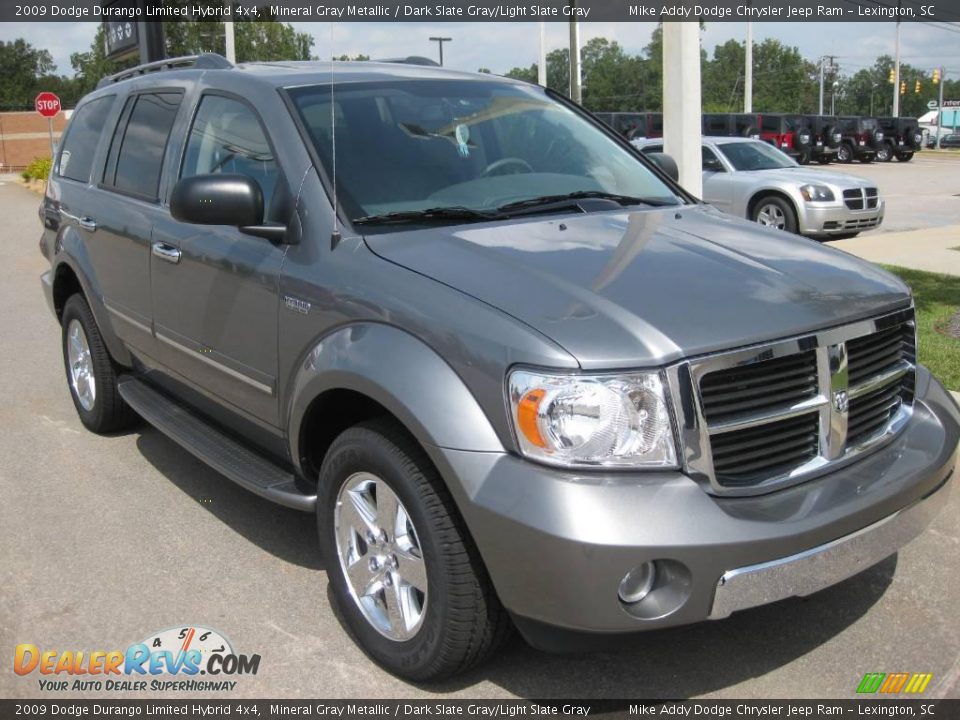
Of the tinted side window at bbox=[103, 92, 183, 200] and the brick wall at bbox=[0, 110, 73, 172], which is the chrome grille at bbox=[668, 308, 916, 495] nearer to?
the tinted side window at bbox=[103, 92, 183, 200]

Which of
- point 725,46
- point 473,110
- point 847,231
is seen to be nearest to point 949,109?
point 725,46

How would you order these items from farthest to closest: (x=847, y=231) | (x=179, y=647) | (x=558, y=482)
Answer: (x=847, y=231) → (x=179, y=647) → (x=558, y=482)

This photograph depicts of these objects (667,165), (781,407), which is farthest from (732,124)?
(781,407)

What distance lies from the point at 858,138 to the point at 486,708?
127 ft

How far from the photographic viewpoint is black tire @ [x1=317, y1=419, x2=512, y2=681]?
280 centimetres

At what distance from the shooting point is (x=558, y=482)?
256 cm

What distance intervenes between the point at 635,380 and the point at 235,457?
1952mm

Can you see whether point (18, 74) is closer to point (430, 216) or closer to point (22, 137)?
point (22, 137)

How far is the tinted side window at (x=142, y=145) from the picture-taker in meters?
4.60

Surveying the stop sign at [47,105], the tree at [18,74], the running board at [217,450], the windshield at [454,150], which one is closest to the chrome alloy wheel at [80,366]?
the running board at [217,450]

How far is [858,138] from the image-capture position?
37.6 m

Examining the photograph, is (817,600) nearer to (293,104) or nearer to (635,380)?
(635,380)

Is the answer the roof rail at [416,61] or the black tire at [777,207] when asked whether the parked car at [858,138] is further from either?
the roof rail at [416,61]

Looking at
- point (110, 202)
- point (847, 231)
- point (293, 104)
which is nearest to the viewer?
point (293, 104)
